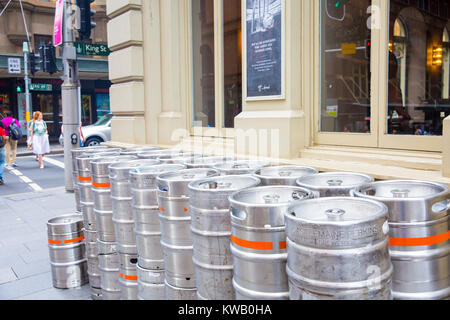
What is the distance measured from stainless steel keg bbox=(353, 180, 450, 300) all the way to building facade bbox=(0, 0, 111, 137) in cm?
2212

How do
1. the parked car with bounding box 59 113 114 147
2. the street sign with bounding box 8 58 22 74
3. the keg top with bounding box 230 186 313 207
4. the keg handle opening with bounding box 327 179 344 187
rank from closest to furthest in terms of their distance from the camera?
the keg top with bounding box 230 186 313 207
the keg handle opening with bounding box 327 179 344 187
the parked car with bounding box 59 113 114 147
the street sign with bounding box 8 58 22 74

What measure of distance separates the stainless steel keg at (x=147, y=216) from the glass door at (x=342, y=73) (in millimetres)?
1834

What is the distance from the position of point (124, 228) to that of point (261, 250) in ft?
6.17

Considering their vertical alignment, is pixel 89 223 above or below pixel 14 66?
below

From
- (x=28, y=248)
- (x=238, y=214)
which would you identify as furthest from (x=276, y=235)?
(x=28, y=248)

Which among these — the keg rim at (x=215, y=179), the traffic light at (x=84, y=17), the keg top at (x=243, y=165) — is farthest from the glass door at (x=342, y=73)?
the traffic light at (x=84, y=17)

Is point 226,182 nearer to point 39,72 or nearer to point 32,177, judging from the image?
point 32,177

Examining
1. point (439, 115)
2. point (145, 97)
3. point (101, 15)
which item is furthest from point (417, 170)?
point (101, 15)

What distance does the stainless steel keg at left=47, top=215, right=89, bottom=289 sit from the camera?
15.1 feet

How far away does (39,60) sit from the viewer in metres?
11.6

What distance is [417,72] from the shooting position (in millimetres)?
4582

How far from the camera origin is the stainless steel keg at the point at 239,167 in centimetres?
337

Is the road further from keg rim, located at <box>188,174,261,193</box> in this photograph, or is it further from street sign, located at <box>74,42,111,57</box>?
keg rim, located at <box>188,174,261,193</box>

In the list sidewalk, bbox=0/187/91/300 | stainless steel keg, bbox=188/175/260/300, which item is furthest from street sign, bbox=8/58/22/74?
stainless steel keg, bbox=188/175/260/300
